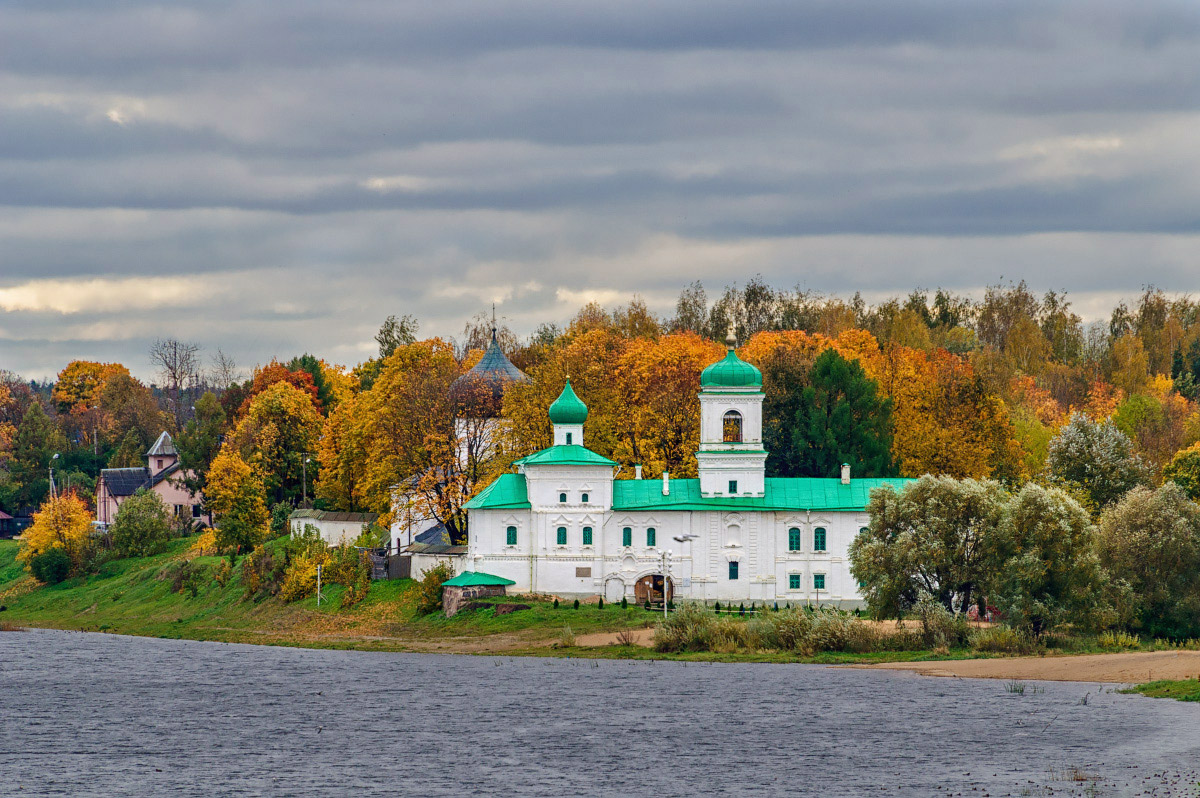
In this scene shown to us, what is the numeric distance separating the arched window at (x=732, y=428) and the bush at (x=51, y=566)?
42687mm

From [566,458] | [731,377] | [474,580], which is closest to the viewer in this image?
[474,580]

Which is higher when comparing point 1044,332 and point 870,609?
point 1044,332

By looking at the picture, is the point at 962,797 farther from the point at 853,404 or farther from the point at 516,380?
the point at 516,380

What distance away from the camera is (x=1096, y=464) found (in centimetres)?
6769

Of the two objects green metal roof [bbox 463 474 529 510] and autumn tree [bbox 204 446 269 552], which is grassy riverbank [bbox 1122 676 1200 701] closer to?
green metal roof [bbox 463 474 529 510]

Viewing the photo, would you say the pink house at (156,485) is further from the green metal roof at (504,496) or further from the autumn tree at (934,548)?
the autumn tree at (934,548)

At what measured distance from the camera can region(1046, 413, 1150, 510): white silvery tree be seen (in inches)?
2648

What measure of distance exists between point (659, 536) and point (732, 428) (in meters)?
6.40

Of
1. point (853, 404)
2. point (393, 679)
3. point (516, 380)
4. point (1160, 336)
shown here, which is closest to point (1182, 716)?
point (393, 679)

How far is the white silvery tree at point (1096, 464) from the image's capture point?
67.2 meters

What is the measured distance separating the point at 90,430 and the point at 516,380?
6774 cm

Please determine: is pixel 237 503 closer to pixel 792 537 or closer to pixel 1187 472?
pixel 792 537

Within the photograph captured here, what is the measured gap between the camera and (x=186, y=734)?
45625mm

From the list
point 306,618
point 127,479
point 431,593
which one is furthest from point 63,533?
point 431,593
